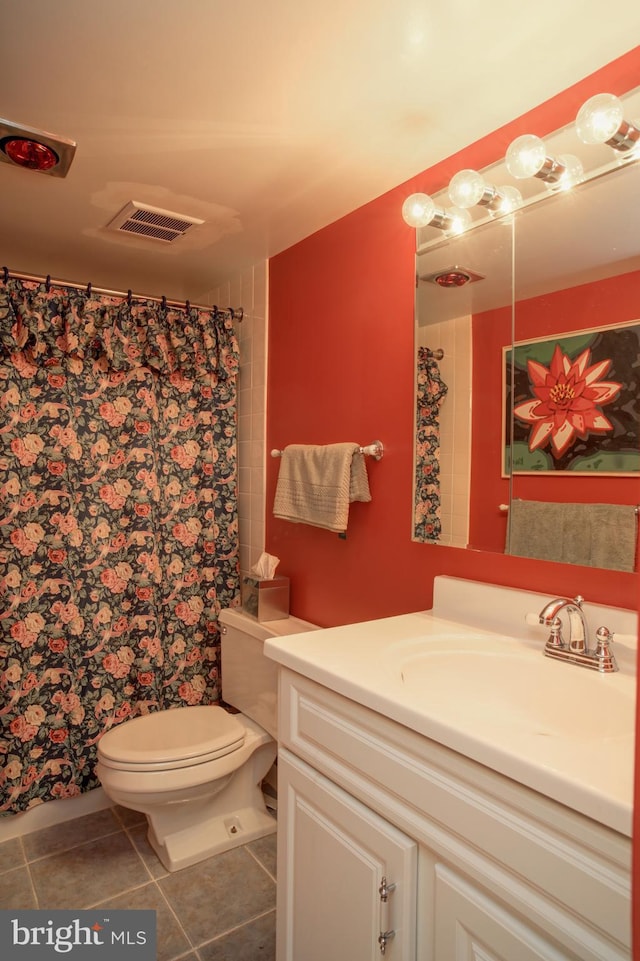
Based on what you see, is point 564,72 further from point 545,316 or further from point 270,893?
point 270,893

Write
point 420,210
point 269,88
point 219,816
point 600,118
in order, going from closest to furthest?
1. point 600,118
2. point 269,88
3. point 420,210
4. point 219,816

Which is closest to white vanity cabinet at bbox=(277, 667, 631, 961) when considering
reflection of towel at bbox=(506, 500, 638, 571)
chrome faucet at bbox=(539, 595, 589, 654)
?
chrome faucet at bbox=(539, 595, 589, 654)

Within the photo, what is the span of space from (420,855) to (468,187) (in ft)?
4.56

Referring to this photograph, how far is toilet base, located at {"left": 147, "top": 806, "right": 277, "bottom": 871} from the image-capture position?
188 cm

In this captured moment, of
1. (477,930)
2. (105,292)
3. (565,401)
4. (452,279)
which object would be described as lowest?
(477,930)

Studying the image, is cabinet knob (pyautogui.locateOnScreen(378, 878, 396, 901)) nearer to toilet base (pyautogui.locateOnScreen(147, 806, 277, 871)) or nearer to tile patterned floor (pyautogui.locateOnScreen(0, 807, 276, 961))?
tile patterned floor (pyautogui.locateOnScreen(0, 807, 276, 961))

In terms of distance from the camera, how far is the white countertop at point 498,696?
29.5 inches

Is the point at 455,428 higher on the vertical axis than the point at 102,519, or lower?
higher

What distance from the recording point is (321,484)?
6.19ft

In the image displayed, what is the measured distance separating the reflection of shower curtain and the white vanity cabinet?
589 mm

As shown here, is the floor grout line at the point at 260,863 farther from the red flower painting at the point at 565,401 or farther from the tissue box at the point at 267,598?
the red flower painting at the point at 565,401

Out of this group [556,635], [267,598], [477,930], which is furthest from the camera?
[267,598]

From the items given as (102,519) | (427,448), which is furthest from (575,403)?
(102,519)

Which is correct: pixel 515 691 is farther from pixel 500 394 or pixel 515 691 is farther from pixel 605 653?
pixel 500 394
